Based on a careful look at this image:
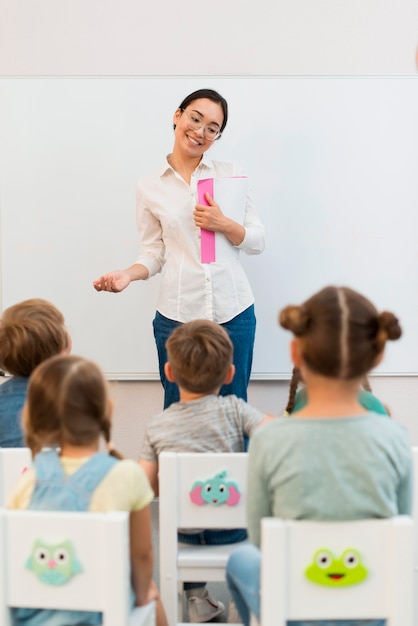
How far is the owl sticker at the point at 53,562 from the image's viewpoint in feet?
4.22

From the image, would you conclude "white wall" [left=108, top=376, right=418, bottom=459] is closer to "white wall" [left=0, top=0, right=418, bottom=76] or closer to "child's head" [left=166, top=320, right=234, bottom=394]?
"white wall" [left=0, top=0, right=418, bottom=76]

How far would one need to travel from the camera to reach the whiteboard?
130 inches

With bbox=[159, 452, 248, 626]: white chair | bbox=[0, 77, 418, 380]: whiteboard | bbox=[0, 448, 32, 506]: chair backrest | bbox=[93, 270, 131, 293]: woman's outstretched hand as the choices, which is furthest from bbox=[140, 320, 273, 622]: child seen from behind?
bbox=[0, 77, 418, 380]: whiteboard

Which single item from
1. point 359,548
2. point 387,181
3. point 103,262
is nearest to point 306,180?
point 387,181

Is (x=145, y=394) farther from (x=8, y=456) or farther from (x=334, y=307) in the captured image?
(x=334, y=307)

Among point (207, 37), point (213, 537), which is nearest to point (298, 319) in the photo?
point (213, 537)

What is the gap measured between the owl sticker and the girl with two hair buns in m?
0.35

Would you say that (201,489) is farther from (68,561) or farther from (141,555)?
(68,561)

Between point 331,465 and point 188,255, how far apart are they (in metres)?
1.64

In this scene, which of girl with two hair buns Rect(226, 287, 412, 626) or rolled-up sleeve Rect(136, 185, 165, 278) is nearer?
girl with two hair buns Rect(226, 287, 412, 626)

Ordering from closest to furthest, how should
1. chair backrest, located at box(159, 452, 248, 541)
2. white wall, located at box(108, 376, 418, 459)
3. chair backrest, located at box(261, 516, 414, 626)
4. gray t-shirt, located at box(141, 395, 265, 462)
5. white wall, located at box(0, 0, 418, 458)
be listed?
chair backrest, located at box(261, 516, 414, 626) < chair backrest, located at box(159, 452, 248, 541) < gray t-shirt, located at box(141, 395, 265, 462) < white wall, located at box(0, 0, 418, 458) < white wall, located at box(108, 376, 418, 459)

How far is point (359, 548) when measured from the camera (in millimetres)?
1280

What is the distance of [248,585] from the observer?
151 cm

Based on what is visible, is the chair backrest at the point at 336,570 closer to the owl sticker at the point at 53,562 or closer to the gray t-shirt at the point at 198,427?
the owl sticker at the point at 53,562
